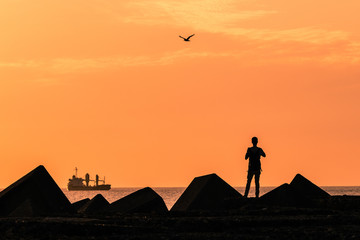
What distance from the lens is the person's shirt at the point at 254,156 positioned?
799 inches

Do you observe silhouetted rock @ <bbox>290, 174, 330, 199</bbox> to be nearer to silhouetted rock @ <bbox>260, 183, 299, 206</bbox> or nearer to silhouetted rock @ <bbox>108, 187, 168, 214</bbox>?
silhouetted rock @ <bbox>260, 183, 299, 206</bbox>

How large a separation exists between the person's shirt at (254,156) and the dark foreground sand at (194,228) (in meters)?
4.61

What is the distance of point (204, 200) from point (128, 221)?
7778 millimetres

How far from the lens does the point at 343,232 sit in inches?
504

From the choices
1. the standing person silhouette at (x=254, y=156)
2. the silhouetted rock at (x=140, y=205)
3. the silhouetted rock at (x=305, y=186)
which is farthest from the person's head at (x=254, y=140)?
the silhouetted rock at (x=305, y=186)

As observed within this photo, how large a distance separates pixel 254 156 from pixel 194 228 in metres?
6.60

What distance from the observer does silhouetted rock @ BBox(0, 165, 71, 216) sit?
21766mm

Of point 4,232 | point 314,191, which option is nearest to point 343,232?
point 4,232

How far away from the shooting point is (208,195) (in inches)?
→ 904

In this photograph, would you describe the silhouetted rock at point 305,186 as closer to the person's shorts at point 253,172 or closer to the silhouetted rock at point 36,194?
the person's shorts at point 253,172

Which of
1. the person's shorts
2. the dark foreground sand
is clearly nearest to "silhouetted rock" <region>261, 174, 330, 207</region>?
the person's shorts

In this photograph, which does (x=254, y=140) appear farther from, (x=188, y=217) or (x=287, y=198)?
(x=188, y=217)

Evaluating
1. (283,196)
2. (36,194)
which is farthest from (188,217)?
(36,194)

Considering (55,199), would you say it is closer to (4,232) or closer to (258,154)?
(258,154)
